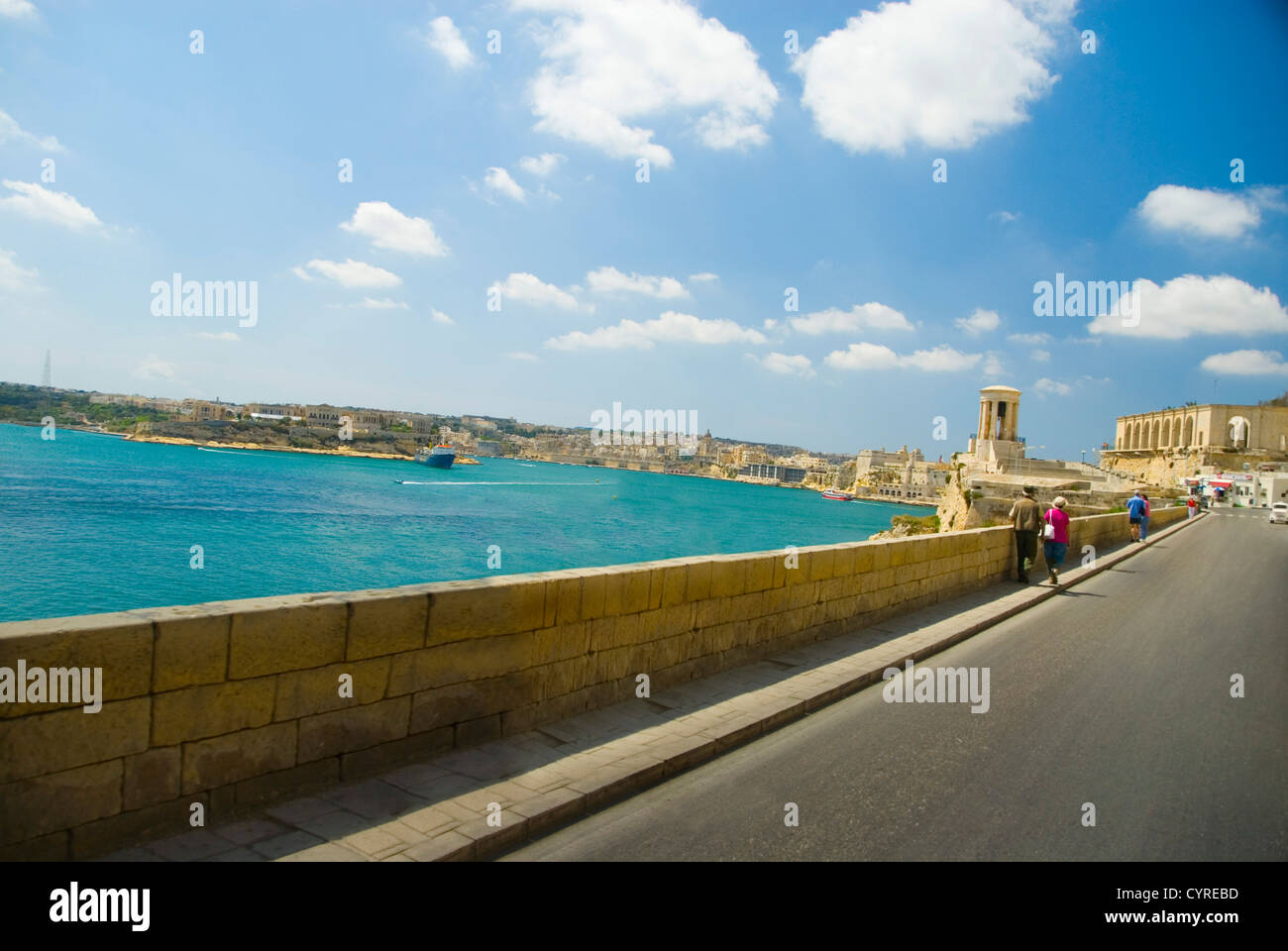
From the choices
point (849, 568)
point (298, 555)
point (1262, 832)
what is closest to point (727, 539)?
point (298, 555)

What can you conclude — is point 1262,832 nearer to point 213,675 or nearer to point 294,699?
point 294,699

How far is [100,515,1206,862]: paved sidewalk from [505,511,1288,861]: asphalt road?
13cm

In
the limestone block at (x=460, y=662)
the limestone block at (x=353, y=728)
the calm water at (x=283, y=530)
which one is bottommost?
the calm water at (x=283, y=530)

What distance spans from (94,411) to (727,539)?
153616 millimetres

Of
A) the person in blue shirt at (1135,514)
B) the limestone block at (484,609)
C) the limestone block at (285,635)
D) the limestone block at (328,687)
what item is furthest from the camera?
the person in blue shirt at (1135,514)

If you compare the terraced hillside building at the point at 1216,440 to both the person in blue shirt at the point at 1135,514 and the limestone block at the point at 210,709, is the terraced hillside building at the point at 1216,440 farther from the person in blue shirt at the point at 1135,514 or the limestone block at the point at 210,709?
the limestone block at the point at 210,709

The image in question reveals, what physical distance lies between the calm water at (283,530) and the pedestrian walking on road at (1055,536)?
18.0 meters

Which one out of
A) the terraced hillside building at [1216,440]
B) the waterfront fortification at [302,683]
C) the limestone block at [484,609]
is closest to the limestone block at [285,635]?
the waterfront fortification at [302,683]

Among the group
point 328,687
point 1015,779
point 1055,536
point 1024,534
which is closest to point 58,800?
point 328,687

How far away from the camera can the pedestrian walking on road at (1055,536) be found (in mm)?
13469

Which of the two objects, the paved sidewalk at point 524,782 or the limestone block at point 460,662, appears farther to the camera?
the limestone block at point 460,662

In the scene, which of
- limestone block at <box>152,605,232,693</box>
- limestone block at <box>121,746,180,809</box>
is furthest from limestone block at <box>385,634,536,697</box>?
limestone block at <box>121,746,180,809</box>

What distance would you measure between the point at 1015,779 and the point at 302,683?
4076 millimetres

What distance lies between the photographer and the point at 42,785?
292 cm
